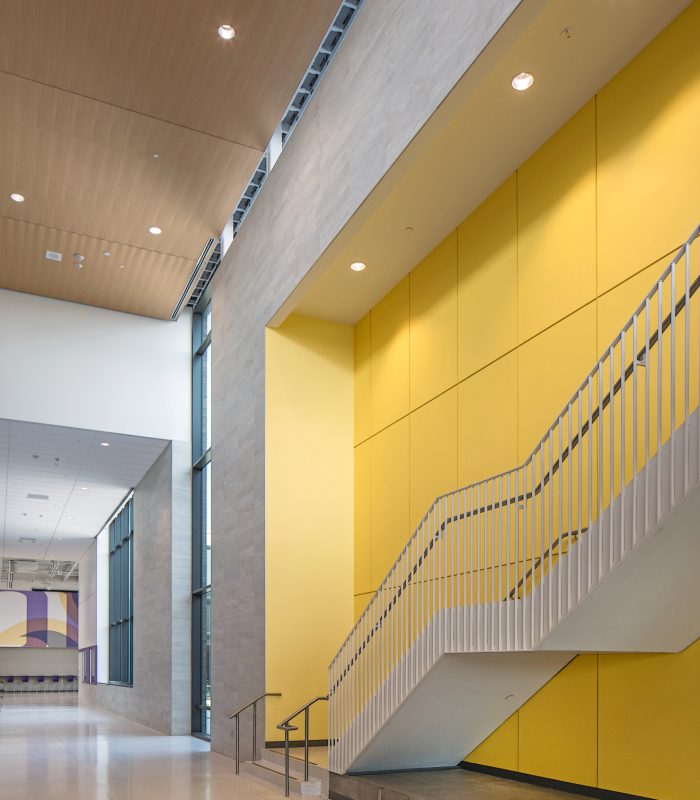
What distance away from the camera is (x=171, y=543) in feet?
67.5

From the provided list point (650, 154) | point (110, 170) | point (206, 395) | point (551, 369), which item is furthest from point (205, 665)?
point (650, 154)

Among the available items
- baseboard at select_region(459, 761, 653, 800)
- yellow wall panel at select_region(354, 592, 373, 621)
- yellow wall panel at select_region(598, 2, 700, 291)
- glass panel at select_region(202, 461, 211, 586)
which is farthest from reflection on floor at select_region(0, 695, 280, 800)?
yellow wall panel at select_region(598, 2, 700, 291)

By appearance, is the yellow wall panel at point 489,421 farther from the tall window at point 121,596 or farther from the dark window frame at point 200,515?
the tall window at point 121,596

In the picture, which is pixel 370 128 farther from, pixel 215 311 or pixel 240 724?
pixel 240 724

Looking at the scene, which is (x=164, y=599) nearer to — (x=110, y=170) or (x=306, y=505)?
(x=306, y=505)

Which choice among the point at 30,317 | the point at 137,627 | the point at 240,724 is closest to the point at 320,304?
the point at 240,724

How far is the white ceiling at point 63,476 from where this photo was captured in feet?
65.6

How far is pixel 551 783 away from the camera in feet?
28.6

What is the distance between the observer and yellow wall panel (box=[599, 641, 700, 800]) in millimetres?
7055

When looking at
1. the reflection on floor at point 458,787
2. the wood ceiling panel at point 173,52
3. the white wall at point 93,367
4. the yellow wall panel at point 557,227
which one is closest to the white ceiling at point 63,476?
the white wall at point 93,367

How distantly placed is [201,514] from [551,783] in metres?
13.4

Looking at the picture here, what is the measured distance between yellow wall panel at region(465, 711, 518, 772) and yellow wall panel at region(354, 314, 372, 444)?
5.61 metres

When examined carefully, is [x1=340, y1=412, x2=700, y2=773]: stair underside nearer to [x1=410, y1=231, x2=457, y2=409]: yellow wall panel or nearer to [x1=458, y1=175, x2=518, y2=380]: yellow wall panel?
[x1=458, y1=175, x2=518, y2=380]: yellow wall panel

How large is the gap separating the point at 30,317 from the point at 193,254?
14.6 ft
